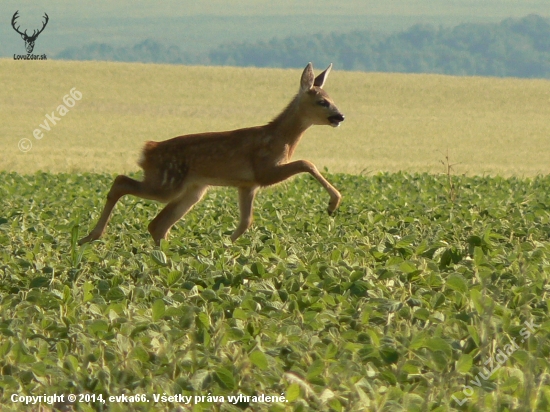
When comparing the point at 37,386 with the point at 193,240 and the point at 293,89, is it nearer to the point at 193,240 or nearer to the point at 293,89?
the point at 193,240

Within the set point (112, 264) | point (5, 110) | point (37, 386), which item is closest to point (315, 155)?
point (5, 110)

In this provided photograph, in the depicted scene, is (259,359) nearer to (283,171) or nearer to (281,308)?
(281,308)

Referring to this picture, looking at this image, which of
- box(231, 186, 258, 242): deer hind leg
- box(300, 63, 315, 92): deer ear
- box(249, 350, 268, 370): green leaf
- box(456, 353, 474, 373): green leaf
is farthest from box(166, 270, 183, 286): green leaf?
box(300, 63, 315, 92): deer ear

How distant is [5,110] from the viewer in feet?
170

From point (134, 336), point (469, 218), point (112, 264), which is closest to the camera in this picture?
point (134, 336)

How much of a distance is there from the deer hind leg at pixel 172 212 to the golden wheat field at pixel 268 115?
52.8 feet

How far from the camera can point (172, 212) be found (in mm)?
9461

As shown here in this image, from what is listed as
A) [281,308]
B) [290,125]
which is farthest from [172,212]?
[281,308]

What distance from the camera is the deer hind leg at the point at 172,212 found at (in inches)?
368

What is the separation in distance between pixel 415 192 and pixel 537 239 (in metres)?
7.21

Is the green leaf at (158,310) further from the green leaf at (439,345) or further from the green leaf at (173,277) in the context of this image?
the green leaf at (439,345)

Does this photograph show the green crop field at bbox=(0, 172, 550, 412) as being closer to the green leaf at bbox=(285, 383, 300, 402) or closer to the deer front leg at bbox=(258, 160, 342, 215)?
the green leaf at bbox=(285, 383, 300, 402)

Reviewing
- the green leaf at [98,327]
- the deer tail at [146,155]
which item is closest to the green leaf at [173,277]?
the green leaf at [98,327]

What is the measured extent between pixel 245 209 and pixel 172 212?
75 cm
